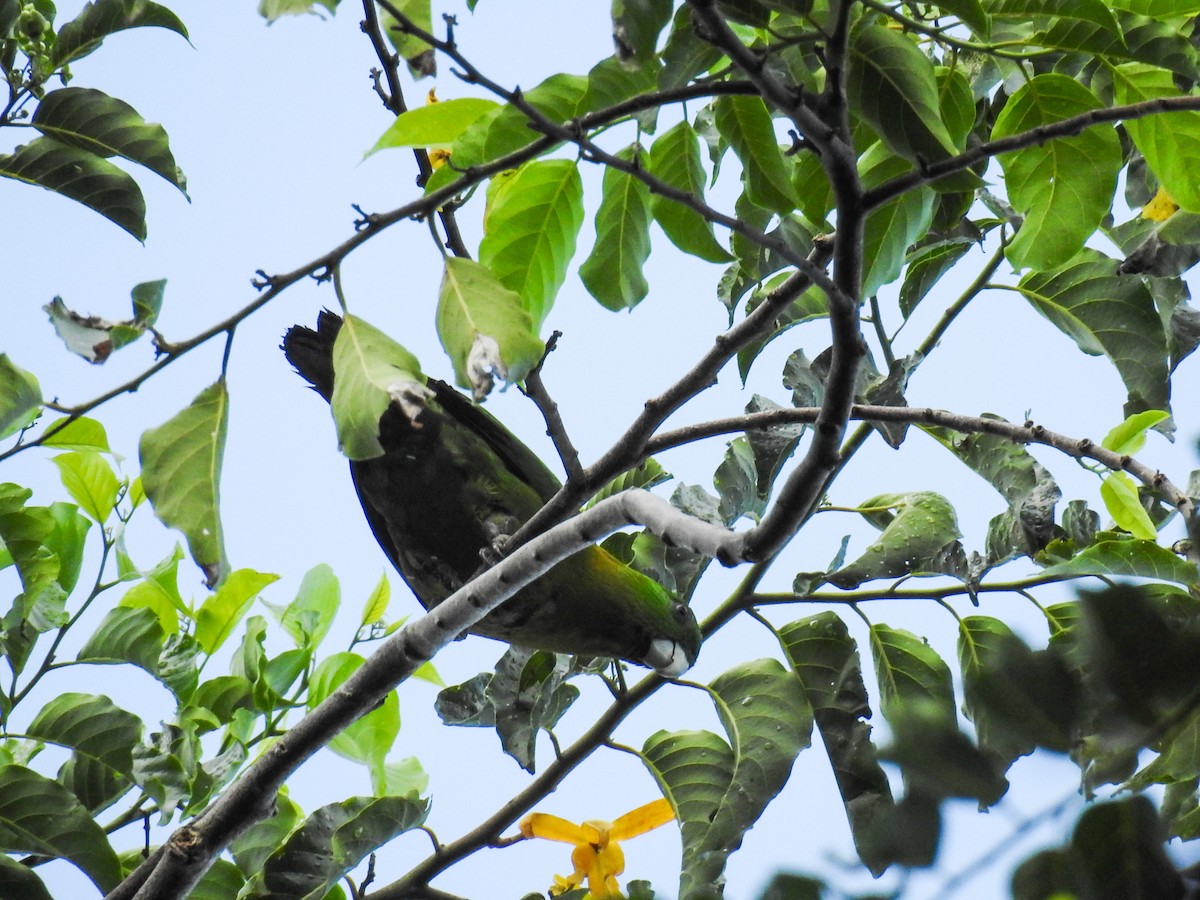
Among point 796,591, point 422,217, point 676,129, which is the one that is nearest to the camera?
point 422,217

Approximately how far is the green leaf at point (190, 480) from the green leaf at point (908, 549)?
1000 millimetres

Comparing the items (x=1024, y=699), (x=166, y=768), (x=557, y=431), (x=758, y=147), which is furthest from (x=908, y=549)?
(x=166, y=768)

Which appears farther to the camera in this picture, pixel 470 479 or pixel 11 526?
pixel 470 479

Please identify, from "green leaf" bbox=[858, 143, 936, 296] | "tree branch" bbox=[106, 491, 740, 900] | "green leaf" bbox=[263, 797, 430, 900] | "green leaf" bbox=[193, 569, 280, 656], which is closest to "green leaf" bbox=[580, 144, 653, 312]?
"green leaf" bbox=[858, 143, 936, 296]

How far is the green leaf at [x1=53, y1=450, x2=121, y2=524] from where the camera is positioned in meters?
2.42

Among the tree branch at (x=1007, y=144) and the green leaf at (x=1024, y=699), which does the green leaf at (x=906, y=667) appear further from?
the green leaf at (x=1024, y=699)

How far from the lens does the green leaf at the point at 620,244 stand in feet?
4.59

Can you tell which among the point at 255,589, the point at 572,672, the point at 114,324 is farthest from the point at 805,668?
the point at 255,589

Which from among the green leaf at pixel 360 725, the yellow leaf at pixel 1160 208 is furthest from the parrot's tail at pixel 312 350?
A: the yellow leaf at pixel 1160 208

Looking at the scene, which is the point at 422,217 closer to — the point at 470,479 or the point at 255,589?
the point at 470,479

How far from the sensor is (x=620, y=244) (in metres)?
1.43

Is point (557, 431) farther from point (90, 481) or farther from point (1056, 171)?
point (90, 481)

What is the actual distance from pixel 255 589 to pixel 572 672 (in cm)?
91

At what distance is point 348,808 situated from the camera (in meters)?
1.73
